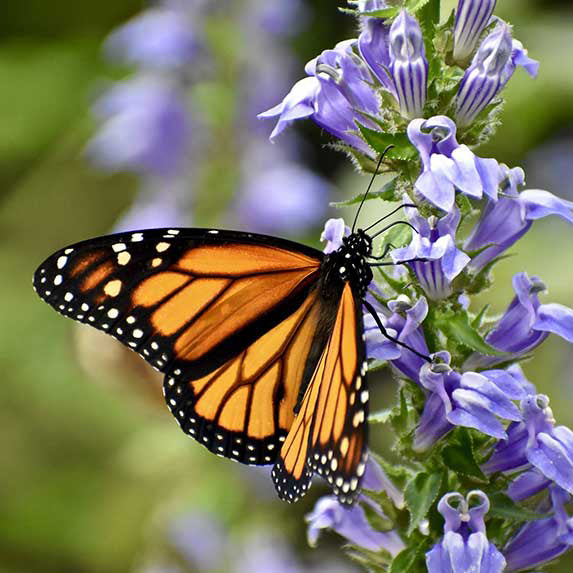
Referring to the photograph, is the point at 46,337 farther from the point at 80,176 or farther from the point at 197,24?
the point at 197,24

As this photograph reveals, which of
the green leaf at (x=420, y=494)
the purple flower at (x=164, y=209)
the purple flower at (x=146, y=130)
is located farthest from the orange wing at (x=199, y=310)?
A: the purple flower at (x=146, y=130)

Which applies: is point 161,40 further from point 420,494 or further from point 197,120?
point 420,494

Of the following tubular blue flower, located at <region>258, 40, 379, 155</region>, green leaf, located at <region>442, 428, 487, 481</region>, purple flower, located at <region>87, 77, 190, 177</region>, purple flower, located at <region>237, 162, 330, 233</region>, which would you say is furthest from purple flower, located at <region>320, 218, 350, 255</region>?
purple flower, located at <region>87, 77, 190, 177</region>

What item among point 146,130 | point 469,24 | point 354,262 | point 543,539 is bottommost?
point 543,539

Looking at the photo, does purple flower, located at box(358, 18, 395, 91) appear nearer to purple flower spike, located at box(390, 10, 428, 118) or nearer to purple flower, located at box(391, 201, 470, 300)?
purple flower spike, located at box(390, 10, 428, 118)

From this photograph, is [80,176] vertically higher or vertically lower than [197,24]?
lower

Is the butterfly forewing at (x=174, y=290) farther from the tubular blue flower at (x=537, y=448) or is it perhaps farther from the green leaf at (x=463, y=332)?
the tubular blue flower at (x=537, y=448)

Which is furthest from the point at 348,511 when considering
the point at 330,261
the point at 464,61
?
the point at 464,61

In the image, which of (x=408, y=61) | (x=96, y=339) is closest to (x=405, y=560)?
(x=408, y=61)
